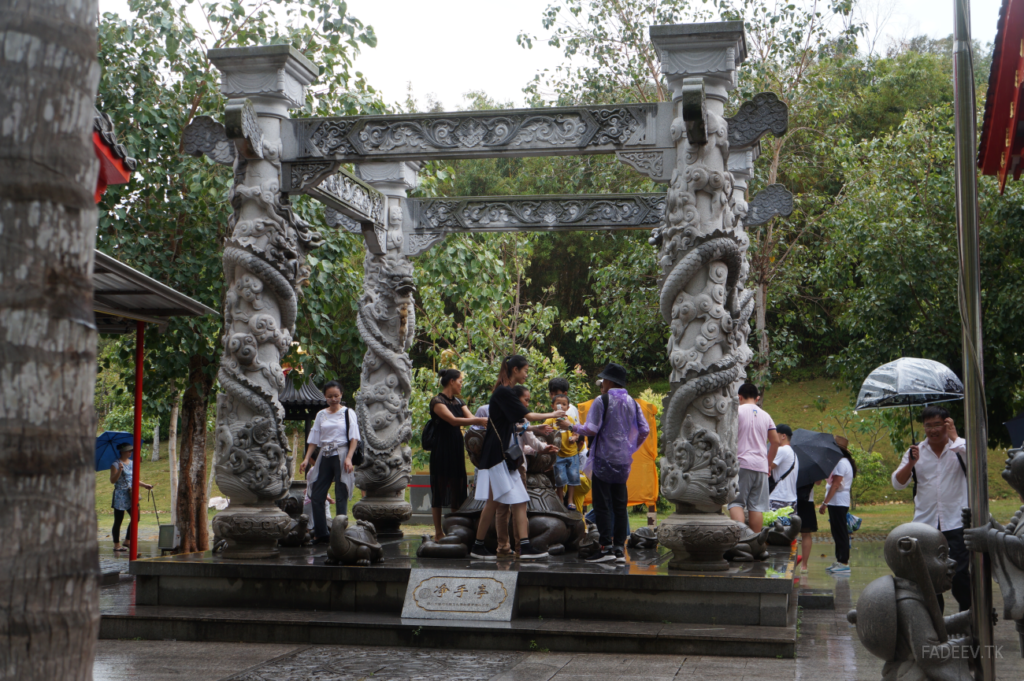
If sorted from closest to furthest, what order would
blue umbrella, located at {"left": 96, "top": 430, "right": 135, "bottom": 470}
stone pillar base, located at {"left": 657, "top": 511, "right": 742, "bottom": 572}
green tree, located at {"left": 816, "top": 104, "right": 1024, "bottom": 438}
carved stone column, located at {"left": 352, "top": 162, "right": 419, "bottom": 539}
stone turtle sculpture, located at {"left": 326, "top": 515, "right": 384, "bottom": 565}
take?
stone pillar base, located at {"left": 657, "top": 511, "right": 742, "bottom": 572} → stone turtle sculpture, located at {"left": 326, "top": 515, "right": 384, "bottom": 565} → carved stone column, located at {"left": 352, "top": 162, "right": 419, "bottom": 539} → green tree, located at {"left": 816, "top": 104, "right": 1024, "bottom": 438} → blue umbrella, located at {"left": 96, "top": 430, "right": 135, "bottom": 470}

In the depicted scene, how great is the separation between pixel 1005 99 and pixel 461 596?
266 inches

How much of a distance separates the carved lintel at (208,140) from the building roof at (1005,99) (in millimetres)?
6669

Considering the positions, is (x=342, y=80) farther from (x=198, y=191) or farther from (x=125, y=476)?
(x=125, y=476)

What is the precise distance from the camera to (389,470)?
39.1 ft

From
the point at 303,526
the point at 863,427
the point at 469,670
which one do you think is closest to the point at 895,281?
the point at 863,427

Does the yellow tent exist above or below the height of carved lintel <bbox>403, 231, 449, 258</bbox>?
below

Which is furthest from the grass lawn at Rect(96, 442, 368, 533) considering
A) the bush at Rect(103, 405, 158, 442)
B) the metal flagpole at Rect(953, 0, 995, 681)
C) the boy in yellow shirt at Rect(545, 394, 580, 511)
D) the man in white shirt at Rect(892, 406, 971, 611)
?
the metal flagpole at Rect(953, 0, 995, 681)

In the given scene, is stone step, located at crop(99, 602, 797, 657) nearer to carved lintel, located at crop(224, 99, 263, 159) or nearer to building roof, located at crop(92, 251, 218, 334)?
building roof, located at crop(92, 251, 218, 334)

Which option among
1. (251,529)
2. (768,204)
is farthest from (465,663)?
(768,204)

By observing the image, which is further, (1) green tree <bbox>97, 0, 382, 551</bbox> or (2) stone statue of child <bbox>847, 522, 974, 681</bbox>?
(1) green tree <bbox>97, 0, 382, 551</bbox>

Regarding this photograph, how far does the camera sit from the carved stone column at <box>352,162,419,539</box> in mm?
11836

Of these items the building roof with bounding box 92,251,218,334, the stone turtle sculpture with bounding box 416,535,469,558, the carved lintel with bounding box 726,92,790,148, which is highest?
the carved lintel with bounding box 726,92,790,148

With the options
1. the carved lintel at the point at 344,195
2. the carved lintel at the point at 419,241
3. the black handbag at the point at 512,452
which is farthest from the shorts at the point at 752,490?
the carved lintel at the point at 344,195

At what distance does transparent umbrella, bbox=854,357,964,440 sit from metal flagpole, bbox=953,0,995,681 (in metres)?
4.13
